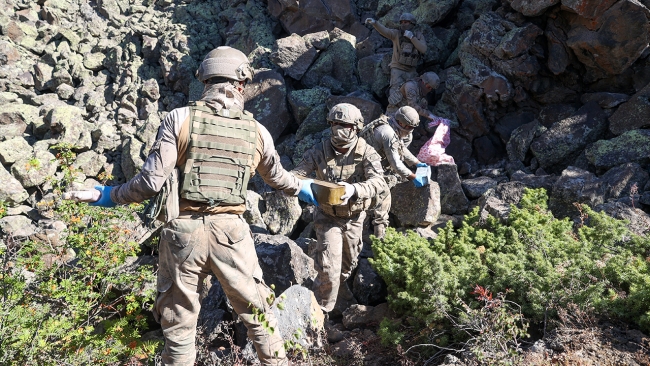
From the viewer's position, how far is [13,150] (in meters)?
9.46

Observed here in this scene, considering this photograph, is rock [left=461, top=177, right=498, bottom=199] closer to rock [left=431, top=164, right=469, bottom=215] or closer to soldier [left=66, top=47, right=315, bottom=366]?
rock [left=431, top=164, right=469, bottom=215]

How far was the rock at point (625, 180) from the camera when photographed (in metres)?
6.94

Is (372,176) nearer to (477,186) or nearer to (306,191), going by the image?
(306,191)

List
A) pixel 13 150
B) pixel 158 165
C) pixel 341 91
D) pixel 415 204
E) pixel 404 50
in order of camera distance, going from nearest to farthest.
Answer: pixel 158 165
pixel 415 204
pixel 13 150
pixel 404 50
pixel 341 91

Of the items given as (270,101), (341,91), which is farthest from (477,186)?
(270,101)

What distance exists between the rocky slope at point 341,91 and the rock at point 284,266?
18 millimetres

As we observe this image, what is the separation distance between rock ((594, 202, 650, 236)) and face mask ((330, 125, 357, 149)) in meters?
3.11

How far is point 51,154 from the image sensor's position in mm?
9453

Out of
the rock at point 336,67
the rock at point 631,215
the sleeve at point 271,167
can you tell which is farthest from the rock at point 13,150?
the rock at point 631,215

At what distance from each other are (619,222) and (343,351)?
2.93 meters

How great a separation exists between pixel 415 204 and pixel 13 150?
7.30 metres

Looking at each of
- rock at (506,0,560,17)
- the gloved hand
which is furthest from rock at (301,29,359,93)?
the gloved hand

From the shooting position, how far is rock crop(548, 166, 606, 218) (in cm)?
671

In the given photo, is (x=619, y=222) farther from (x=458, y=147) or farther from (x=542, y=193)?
(x=458, y=147)
